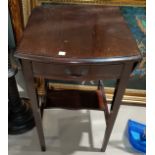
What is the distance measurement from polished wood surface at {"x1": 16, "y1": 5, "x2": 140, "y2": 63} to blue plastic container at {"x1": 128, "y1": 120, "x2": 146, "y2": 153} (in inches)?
25.6

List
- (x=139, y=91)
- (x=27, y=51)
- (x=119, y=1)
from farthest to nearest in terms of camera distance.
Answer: (x=139, y=91), (x=119, y=1), (x=27, y=51)

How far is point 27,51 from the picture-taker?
0.74 meters

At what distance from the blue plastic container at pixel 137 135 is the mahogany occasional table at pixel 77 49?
0.39 m

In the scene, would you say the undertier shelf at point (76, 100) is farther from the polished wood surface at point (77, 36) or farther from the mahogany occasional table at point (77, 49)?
the polished wood surface at point (77, 36)

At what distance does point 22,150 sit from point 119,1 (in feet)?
3.03

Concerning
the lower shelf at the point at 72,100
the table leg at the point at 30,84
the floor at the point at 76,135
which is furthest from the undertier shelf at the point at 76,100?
the floor at the point at 76,135

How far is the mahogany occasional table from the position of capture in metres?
0.72

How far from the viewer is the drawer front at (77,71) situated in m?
0.74
